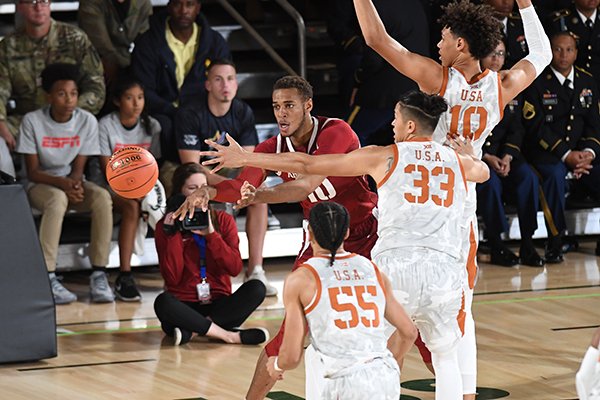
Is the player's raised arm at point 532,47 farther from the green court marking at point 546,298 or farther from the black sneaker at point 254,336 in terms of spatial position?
the green court marking at point 546,298

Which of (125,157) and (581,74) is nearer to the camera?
(125,157)

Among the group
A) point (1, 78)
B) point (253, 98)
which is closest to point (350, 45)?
point (253, 98)

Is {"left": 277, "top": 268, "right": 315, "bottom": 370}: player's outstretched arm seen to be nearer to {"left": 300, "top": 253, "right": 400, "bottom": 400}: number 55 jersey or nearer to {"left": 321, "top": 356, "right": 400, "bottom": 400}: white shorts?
{"left": 300, "top": 253, "right": 400, "bottom": 400}: number 55 jersey

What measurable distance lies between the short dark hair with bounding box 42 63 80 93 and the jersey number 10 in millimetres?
5248

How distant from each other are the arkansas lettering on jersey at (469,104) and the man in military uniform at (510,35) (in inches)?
196

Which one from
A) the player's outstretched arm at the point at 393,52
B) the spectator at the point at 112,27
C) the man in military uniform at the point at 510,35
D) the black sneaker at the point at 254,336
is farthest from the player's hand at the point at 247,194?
the man in military uniform at the point at 510,35

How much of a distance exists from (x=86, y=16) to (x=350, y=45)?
7.52 feet

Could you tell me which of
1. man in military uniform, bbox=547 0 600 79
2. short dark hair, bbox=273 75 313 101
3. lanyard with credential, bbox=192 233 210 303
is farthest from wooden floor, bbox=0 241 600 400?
man in military uniform, bbox=547 0 600 79

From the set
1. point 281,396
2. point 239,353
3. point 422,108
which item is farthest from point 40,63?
point 422,108

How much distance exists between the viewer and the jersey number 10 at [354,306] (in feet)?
15.6

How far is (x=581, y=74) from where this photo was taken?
445 inches

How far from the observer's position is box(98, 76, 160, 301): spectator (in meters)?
9.56

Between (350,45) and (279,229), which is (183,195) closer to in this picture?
(279,229)

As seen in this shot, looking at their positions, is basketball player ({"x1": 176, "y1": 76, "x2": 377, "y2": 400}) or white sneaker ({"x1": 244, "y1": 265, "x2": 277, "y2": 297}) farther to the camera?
white sneaker ({"x1": 244, "y1": 265, "x2": 277, "y2": 297})
